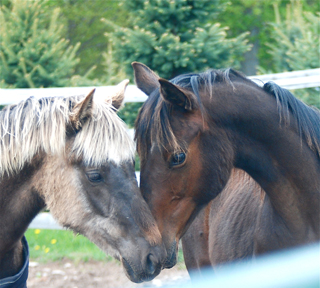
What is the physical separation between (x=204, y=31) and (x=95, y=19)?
30.3ft

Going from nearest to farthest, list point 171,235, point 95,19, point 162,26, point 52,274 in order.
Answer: point 171,235 → point 52,274 → point 162,26 → point 95,19

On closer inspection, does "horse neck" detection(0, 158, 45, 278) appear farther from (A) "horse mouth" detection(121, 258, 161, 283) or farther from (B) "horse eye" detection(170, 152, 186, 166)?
(B) "horse eye" detection(170, 152, 186, 166)

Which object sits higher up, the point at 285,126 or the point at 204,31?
the point at 285,126

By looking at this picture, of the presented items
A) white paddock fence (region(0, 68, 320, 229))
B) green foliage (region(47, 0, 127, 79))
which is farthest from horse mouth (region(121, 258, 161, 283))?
green foliage (region(47, 0, 127, 79))

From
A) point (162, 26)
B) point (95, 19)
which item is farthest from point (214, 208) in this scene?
point (95, 19)

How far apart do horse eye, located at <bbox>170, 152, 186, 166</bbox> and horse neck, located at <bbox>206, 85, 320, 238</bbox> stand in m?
0.32

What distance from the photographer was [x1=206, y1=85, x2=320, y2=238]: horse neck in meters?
2.45

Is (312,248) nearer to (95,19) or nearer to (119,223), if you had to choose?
(119,223)

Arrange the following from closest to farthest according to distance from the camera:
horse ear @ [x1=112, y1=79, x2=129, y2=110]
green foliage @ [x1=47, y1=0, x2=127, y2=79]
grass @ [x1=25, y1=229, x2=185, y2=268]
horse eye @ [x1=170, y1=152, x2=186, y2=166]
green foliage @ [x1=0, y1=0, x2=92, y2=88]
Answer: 1. horse eye @ [x1=170, y1=152, x2=186, y2=166]
2. horse ear @ [x1=112, y1=79, x2=129, y2=110]
3. grass @ [x1=25, y1=229, x2=185, y2=268]
4. green foliage @ [x1=0, y1=0, x2=92, y2=88]
5. green foliage @ [x1=47, y1=0, x2=127, y2=79]

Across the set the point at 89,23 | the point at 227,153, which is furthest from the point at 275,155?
the point at 89,23

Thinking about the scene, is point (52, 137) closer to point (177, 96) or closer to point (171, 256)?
point (177, 96)

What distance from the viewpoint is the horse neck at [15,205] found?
237 centimetres

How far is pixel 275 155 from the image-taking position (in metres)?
2.51

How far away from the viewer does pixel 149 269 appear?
230 cm
